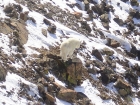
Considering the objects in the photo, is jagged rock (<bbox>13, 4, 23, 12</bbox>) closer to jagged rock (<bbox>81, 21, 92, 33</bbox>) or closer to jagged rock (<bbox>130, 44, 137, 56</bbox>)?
jagged rock (<bbox>81, 21, 92, 33</bbox>)

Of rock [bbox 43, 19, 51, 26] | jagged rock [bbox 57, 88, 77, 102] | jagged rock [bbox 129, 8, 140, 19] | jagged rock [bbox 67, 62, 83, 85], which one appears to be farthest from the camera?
jagged rock [bbox 129, 8, 140, 19]

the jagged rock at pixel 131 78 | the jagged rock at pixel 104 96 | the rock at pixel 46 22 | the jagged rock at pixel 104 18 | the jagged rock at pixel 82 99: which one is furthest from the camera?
the jagged rock at pixel 104 18

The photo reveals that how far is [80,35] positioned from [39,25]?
3031 mm

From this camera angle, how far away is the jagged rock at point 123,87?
16250 mm

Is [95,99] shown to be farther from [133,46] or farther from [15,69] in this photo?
[133,46]

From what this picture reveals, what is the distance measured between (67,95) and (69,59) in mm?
2229

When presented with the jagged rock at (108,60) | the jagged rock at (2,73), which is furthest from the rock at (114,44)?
the jagged rock at (2,73)

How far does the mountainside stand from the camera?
39.9 feet

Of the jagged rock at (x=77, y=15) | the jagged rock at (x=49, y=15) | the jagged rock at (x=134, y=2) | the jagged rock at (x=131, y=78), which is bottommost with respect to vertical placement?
the jagged rock at (x=131, y=78)

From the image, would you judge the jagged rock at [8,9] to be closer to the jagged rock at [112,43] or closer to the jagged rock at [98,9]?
the jagged rock at [112,43]

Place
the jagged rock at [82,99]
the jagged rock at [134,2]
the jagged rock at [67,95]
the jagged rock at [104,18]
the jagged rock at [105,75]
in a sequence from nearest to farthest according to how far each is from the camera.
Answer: the jagged rock at [67,95]
the jagged rock at [82,99]
the jagged rock at [105,75]
the jagged rock at [104,18]
the jagged rock at [134,2]

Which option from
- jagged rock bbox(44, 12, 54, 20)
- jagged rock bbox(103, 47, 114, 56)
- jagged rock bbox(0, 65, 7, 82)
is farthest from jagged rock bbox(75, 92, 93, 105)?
jagged rock bbox(44, 12, 54, 20)

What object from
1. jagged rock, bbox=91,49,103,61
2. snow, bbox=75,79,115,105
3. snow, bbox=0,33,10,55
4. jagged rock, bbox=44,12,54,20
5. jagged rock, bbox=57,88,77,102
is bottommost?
jagged rock, bbox=57,88,77,102

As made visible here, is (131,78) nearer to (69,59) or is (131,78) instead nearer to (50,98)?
(69,59)
